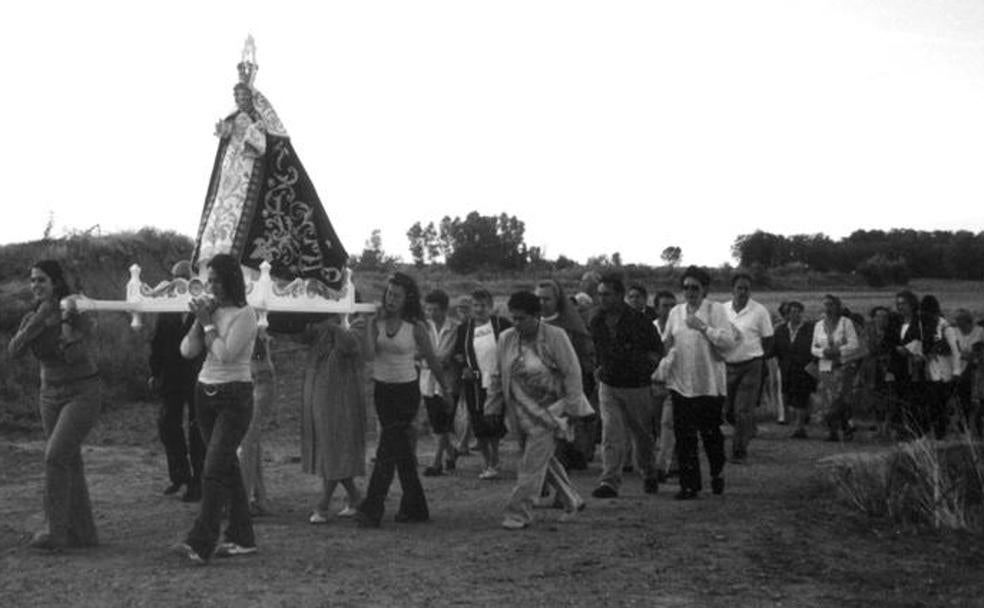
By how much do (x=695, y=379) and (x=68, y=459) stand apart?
535 cm

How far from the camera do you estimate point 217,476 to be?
7805mm

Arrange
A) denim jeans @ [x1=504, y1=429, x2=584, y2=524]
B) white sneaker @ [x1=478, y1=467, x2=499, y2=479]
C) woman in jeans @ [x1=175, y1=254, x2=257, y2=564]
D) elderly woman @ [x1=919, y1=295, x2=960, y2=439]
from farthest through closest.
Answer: elderly woman @ [x1=919, y1=295, x2=960, y2=439]
white sneaker @ [x1=478, y1=467, x2=499, y2=479]
denim jeans @ [x1=504, y1=429, x2=584, y2=524]
woman in jeans @ [x1=175, y1=254, x2=257, y2=564]

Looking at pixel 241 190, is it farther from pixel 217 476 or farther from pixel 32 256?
pixel 32 256

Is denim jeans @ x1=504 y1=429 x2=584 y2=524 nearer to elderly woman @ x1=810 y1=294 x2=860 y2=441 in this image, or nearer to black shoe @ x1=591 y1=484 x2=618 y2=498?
black shoe @ x1=591 y1=484 x2=618 y2=498

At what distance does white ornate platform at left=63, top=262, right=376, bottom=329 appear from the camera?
8.45 metres

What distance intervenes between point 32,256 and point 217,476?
59.1 feet

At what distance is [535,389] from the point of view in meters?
9.39

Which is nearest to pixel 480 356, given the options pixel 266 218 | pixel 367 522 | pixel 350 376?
pixel 350 376

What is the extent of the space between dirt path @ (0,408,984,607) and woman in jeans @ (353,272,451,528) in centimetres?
27

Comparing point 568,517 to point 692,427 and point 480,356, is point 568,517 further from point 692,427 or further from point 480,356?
point 480,356

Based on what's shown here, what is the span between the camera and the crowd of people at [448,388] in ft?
26.7

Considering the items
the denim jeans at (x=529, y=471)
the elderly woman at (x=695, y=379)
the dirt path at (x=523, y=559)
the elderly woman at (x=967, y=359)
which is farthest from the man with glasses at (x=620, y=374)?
the elderly woman at (x=967, y=359)

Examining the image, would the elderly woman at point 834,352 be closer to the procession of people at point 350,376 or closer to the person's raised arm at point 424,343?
the procession of people at point 350,376

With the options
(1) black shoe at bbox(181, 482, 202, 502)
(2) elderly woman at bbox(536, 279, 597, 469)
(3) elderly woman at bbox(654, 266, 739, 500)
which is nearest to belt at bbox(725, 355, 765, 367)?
(2) elderly woman at bbox(536, 279, 597, 469)
